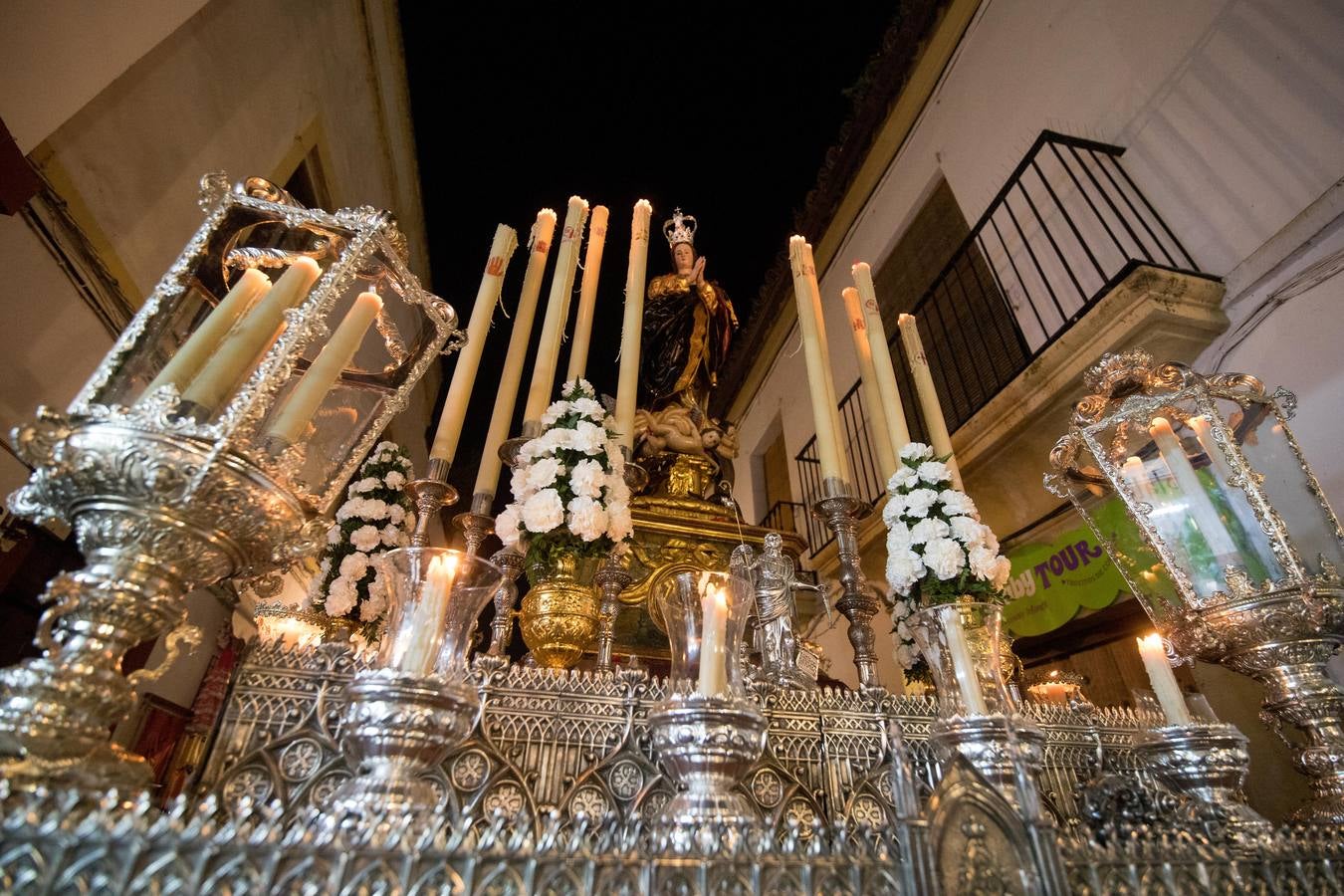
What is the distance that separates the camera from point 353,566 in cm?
234

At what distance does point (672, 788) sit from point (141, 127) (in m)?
2.91

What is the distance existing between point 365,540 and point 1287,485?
3015mm

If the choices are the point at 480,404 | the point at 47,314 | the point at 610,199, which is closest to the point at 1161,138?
the point at 610,199

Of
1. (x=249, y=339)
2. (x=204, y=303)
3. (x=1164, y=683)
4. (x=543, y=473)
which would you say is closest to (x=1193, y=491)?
(x=1164, y=683)

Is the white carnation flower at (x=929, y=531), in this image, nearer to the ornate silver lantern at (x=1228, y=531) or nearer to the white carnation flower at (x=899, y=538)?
the white carnation flower at (x=899, y=538)

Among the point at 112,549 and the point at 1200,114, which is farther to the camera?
the point at 1200,114

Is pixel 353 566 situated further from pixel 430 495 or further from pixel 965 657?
pixel 965 657

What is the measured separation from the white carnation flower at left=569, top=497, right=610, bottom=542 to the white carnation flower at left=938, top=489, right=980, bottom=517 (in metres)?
0.98

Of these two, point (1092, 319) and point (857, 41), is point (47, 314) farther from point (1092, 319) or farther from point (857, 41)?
point (857, 41)

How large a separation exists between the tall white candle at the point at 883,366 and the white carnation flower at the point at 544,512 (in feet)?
3.55

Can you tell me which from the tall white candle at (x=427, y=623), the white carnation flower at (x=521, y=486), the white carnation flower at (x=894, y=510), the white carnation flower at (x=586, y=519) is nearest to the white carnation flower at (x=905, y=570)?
the white carnation flower at (x=894, y=510)

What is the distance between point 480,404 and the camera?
285 inches

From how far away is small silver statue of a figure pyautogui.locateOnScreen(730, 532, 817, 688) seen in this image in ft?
5.06

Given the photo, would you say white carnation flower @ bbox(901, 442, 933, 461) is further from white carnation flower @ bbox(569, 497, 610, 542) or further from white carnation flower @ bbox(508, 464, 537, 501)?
white carnation flower @ bbox(508, 464, 537, 501)
